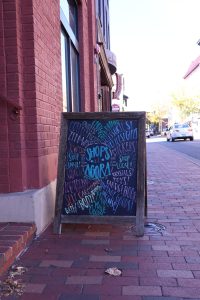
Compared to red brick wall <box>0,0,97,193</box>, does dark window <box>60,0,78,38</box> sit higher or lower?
higher

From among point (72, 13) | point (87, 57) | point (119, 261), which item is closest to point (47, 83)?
point (119, 261)

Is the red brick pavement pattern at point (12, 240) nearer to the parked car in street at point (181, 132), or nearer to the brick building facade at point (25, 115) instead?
the brick building facade at point (25, 115)

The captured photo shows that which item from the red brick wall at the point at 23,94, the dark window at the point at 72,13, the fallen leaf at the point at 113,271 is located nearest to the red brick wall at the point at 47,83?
the red brick wall at the point at 23,94

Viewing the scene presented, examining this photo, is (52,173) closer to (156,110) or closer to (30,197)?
(30,197)

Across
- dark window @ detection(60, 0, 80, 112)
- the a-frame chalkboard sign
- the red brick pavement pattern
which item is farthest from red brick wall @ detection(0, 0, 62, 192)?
dark window @ detection(60, 0, 80, 112)

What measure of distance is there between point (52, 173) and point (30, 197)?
1104 mm

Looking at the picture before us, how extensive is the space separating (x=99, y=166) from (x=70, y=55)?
4.00 metres

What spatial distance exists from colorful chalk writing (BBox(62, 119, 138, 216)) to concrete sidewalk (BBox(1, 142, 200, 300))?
36 centimetres

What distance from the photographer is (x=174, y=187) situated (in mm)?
8844

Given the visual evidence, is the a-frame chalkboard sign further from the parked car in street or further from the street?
the parked car in street

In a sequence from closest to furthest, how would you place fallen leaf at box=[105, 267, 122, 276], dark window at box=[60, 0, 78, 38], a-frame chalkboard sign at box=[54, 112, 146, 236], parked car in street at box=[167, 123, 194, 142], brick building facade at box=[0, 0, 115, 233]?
1. fallen leaf at box=[105, 267, 122, 276]
2. brick building facade at box=[0, 0, 115, 233]
3. a-frame chalkboard sign at box=[54, 112, 146, 236]
4. dark window at box=[60, 0, 78, 38]
5. parked car in street at box=[167, 123, 194, 142]

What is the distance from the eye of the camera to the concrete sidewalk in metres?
3.40

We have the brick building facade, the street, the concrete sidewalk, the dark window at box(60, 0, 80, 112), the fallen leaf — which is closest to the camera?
the concrete sidewalk

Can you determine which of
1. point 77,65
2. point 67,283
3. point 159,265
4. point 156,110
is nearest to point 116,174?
point 159,265
